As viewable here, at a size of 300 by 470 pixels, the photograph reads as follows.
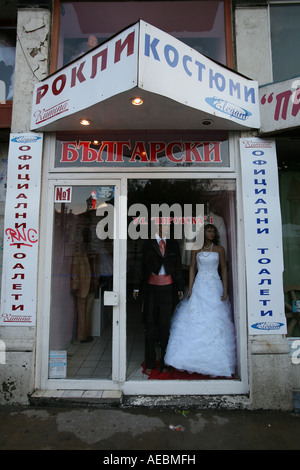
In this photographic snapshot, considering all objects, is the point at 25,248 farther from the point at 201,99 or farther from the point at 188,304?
the point at 201,99

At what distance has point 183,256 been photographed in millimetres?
4270

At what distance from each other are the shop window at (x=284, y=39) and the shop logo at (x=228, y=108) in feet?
3.56

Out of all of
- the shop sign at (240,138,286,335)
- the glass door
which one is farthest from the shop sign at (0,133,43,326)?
the shop sign at (240,138,286,335)

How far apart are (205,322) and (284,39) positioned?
14.2 feet

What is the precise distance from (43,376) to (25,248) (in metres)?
1.68

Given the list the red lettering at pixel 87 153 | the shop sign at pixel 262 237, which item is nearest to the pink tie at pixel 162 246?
the shop sign at pixel 262 237

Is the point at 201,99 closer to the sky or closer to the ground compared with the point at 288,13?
closer to the ground

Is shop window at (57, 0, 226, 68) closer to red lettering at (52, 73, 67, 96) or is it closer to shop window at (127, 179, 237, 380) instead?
red lettering at (52, 73, 67, 96)

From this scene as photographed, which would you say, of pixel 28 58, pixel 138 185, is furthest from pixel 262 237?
pixel 28 58

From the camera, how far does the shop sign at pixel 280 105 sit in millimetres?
3240

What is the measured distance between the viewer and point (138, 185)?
12.5 ft

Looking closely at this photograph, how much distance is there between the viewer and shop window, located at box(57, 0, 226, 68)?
3949 mm

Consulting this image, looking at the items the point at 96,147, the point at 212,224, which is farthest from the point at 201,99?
the point at 212,224
